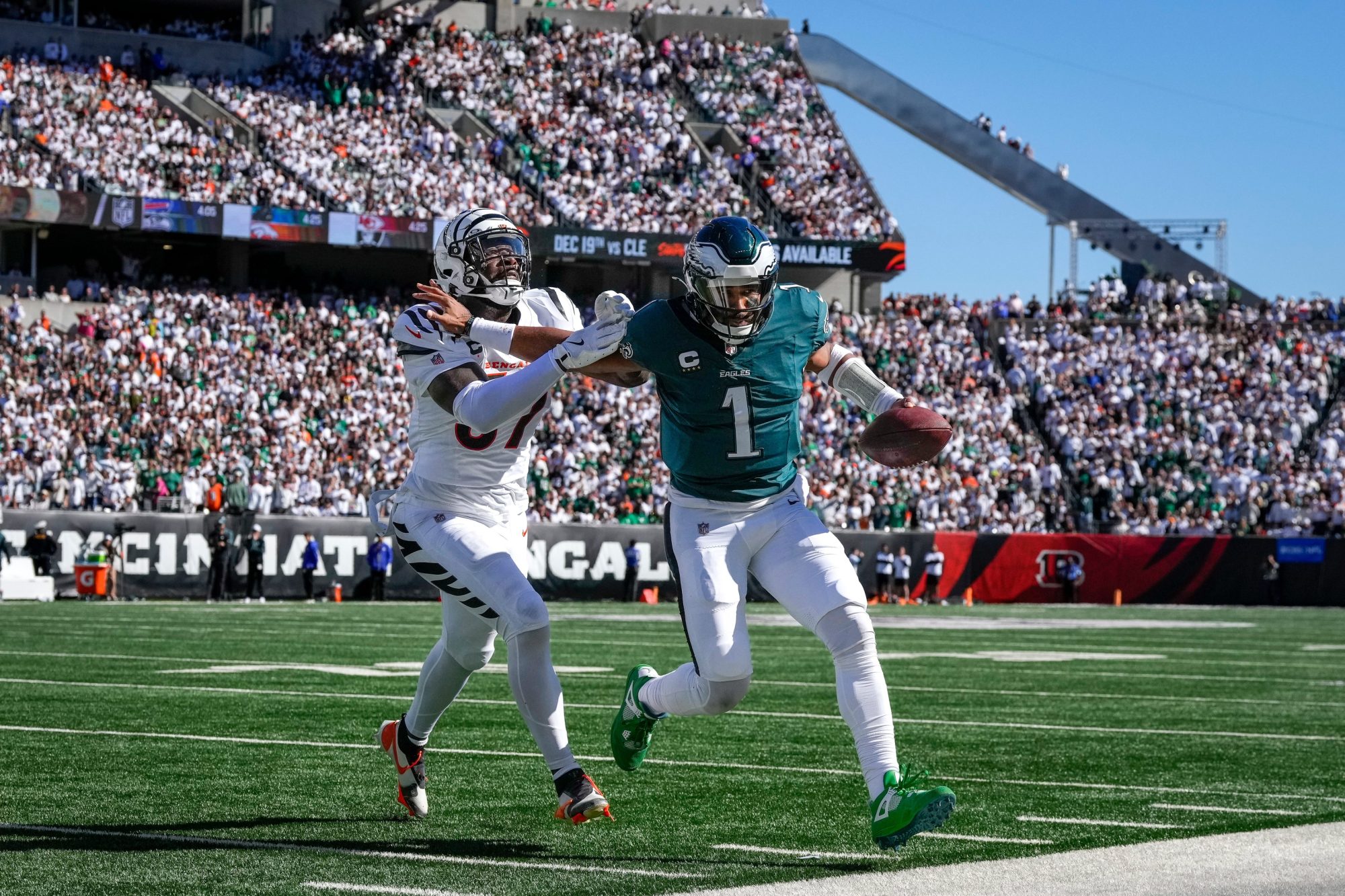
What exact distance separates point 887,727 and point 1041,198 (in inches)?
1834

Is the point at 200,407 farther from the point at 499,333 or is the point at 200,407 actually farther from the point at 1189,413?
the point at 499,333

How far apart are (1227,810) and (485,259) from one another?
3.47 m

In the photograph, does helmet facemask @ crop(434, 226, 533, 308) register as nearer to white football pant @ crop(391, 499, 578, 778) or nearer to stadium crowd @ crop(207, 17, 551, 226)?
white football pant @ crop(391, 499, 578, 778)

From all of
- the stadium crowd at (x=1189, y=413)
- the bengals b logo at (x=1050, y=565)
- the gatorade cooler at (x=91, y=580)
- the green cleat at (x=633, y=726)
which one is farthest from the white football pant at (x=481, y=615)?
the stadium crowd at (x=1189, y=413)

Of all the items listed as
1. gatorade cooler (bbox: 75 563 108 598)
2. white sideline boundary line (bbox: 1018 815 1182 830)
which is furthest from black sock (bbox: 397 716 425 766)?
gatorade cooler (bbox: 75 563 108 598)

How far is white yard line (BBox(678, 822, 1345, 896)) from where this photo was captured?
479cm

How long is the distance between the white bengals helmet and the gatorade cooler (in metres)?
21.1

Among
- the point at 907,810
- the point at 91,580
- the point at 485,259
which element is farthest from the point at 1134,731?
the point at 91,580

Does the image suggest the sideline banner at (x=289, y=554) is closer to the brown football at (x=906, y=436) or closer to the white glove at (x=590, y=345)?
the brown football at (x=906, y=436)

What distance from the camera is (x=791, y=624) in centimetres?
2206

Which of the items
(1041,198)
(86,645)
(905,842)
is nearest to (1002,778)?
(905,842)

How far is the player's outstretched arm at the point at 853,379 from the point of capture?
619 cm

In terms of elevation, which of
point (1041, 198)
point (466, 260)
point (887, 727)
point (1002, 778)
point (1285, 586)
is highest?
point (1041, 198)

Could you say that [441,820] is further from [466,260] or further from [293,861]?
[466,260]
